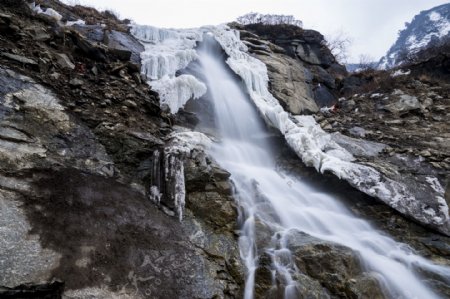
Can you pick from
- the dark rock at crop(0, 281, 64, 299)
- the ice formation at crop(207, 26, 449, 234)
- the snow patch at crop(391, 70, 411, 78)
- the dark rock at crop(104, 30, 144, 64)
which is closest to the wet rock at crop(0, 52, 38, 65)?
the dark rock at crop(104, 30, 144, 64)

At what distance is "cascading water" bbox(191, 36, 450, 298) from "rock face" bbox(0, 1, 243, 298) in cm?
56

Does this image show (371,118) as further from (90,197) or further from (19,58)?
(19,58)

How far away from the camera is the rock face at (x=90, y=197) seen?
3.60 metres

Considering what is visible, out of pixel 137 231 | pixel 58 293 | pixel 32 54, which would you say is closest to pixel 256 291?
pixel 137 231

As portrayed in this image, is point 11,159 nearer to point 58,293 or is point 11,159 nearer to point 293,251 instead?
point 58,293

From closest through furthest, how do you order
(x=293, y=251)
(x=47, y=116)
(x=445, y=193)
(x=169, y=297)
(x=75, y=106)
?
(x=169, y=297) < (x=293, y=251) < (x=47, y=116) < (x=75, y=106) < (x=445, y=193)

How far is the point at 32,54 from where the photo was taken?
641cm

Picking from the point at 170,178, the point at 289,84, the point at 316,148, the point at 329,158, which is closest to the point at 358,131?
the point at 316,148

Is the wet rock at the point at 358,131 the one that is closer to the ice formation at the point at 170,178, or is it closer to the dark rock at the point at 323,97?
the dark rock at the point at 323,97

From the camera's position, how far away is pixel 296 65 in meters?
14.4

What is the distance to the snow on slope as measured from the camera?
605 cm

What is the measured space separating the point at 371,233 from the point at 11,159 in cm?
620

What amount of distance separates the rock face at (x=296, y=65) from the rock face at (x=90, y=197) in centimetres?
630

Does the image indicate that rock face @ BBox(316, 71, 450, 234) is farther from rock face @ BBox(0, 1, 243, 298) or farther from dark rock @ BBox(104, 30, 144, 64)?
dark rock @ BBox(104, 30, 144, 64)
